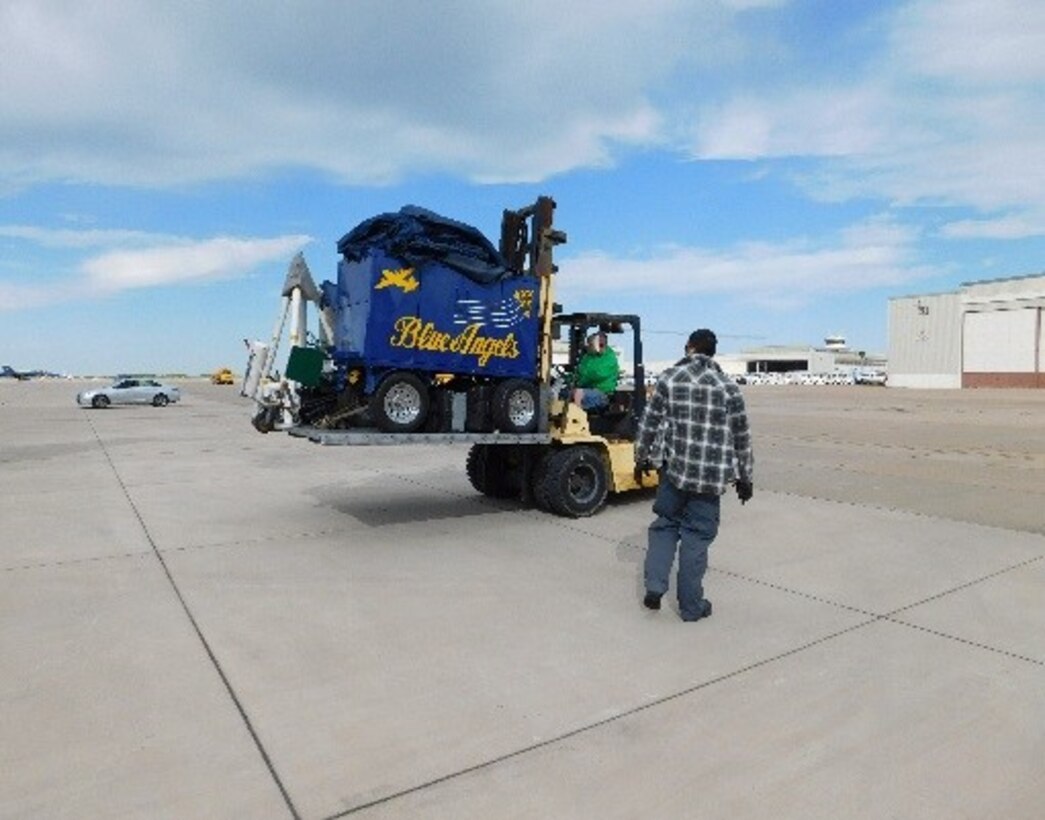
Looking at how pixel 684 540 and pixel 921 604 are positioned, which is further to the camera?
pixel 921 604

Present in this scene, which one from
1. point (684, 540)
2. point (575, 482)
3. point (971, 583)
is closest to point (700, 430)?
point (684, 540)

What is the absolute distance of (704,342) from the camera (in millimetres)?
4820

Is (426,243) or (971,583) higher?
(426,243)

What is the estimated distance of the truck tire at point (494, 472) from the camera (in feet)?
28.5

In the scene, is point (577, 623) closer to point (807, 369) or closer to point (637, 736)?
point (637, 736)

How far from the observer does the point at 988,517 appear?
7.88 meters

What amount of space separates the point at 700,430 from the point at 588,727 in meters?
2.07

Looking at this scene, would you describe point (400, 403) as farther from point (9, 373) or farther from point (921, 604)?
point (9, 373)

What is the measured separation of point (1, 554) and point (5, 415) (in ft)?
80.9

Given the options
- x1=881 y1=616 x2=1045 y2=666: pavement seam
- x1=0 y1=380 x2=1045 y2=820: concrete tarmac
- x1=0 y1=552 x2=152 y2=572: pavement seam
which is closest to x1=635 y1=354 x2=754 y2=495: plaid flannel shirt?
A: x1=0 y1=380 x2=1045 y2=820: concrete tarmac

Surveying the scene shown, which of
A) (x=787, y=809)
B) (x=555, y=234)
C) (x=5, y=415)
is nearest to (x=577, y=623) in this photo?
(x=787, y=809)

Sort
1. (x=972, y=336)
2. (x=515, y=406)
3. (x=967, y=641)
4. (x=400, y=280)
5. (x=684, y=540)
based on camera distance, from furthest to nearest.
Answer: (x=972, y=336) → (x=515, y=406) → (x=400, y=280) → (x=684, y=540) → (x=967, y=641)

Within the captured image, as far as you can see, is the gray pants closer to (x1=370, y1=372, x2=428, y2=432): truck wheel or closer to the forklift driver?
(x1=370, y1=372, x2=428, y2=432): truck wheel

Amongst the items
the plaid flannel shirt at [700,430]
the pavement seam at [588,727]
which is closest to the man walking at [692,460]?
the plaid flannel shirt at [700,430]
